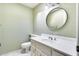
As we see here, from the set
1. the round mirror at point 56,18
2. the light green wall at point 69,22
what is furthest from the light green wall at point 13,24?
the round mirror at point 56,18

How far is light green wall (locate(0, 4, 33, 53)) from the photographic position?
1500 mm

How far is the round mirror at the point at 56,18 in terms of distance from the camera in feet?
5.09

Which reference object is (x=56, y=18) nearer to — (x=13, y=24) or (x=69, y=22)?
(x=69, y=22)

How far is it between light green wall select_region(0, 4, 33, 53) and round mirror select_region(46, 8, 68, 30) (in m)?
0.49

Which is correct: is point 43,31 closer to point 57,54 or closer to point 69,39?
point 69,39

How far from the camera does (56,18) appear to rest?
1.69 m

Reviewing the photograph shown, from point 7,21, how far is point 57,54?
42.9 inches

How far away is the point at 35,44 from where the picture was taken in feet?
5.60

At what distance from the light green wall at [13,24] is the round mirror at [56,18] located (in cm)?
49

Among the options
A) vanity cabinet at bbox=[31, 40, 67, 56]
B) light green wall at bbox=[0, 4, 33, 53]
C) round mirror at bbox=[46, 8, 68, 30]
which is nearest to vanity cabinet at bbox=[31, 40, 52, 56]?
vanity cabinet at bbox=[31, 40, 67, 56]

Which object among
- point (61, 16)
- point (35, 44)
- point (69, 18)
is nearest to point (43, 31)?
point (35, 44)

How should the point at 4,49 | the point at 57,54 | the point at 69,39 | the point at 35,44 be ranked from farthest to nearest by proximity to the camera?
the point at 35,44, the point at 4,49, the point at 69,39, the point at 57,54

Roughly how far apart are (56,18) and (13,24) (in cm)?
89

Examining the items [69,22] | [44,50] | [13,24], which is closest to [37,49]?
[44,50]
